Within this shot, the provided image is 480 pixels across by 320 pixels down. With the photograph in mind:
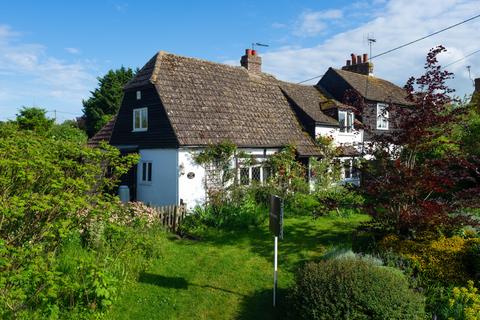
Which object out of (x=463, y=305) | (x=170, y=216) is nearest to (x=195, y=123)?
(x=170, y=216)

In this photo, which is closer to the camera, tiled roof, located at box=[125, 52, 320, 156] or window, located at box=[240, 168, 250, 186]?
tiled roof, located at box=[125, 52, 320, 156]

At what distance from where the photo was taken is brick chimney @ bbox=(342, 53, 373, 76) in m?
33.9

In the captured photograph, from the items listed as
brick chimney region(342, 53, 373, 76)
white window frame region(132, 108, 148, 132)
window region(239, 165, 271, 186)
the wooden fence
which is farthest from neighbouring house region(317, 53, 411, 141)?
the wooden fence

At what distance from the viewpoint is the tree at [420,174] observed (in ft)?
35.1

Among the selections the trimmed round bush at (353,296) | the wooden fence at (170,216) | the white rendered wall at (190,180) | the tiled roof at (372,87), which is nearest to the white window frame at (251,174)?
the white rendered wall at (190,180)

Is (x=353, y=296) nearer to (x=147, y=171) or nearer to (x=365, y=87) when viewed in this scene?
(x=147, y=171)

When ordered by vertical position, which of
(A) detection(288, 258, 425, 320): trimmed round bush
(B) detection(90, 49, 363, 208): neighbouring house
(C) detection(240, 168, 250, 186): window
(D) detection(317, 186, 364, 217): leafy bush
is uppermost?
(B) detection(90, 49, 363, 208): neighbouring house

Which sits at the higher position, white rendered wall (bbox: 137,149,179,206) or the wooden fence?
white rendered wall (bbox: 137,149,179,206)

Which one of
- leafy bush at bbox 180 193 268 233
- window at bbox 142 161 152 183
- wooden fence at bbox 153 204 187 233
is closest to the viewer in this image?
wooden fence at bbox 153 204 187 233

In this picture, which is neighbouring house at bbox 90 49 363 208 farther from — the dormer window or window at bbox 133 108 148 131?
the dormer window

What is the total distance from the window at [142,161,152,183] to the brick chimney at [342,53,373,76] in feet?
73.2

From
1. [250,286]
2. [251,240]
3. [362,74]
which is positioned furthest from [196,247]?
[362,74]

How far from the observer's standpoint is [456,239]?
10.4 meters

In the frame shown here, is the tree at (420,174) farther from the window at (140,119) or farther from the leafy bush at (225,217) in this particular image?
the window at (140,119)
